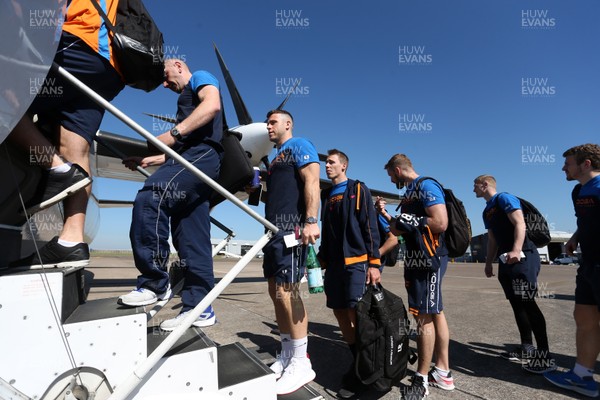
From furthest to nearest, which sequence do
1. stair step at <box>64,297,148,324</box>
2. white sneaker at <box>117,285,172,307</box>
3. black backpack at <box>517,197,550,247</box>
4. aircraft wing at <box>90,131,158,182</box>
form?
1. aircraft wing at <box>90,131,158,182</box>
2. black backpack at <box>517,197,550,247</box>
3. white sneaker at <box>117,285,172,307</box>
4. stair step at <box>64,297,148,324</box>

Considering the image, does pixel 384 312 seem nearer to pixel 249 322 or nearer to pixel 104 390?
pixel 104 390

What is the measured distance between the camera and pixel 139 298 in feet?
5.24

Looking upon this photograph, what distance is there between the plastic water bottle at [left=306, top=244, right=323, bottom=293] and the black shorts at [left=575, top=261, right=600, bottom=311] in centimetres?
193

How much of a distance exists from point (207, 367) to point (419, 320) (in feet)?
5.49

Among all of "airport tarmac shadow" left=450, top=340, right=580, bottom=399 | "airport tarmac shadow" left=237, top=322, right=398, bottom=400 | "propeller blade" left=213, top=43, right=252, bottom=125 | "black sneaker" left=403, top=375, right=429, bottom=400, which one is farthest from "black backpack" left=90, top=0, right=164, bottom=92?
"propeller blade" left=213, top=43, right=252, bottom=125

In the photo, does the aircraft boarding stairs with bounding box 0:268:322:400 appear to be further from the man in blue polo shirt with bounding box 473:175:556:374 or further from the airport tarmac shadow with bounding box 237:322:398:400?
the man in blue polo shirt with bounding box 473:175:556:374

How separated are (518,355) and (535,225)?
1.27 m

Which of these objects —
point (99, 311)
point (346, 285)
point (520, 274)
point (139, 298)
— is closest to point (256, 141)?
point (346, 285)

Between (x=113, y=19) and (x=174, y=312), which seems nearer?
(x=113, y=19)

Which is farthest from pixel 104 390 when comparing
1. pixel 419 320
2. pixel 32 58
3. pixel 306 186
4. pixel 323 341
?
pixel 323 341

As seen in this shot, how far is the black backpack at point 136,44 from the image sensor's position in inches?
60.1

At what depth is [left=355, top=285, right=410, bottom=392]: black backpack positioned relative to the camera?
1979 mm

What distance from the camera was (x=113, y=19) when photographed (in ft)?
5.03

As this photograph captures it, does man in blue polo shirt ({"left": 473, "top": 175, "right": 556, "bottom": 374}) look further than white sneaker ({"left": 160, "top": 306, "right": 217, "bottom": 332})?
Yes
